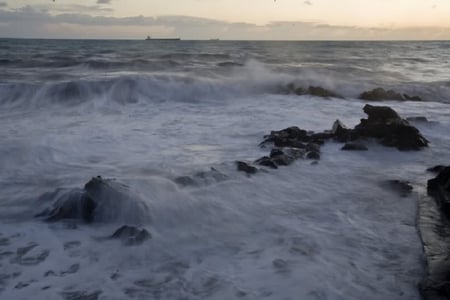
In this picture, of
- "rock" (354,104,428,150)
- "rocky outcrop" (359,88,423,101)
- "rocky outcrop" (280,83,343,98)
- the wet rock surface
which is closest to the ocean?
the wet rock surface

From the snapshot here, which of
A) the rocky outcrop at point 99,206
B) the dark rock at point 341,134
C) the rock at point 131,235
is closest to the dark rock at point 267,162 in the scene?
the dark rock at point 341,134

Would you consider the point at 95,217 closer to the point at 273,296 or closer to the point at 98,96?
the point at 273,296

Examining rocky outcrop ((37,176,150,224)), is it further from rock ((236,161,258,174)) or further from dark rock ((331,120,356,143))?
dark rock ((331,120,356,143))

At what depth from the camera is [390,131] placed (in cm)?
957

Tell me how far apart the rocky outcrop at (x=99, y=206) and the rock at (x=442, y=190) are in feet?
12.1

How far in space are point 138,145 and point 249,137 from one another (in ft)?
8.57

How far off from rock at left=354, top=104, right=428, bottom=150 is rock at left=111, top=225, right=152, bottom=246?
20.0 feet

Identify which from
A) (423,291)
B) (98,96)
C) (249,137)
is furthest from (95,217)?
(98,96)

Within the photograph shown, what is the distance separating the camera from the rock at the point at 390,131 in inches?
365

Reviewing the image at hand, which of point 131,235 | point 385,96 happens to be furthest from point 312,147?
point 385,96

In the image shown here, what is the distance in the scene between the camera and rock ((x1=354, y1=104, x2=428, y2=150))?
9.27 meters

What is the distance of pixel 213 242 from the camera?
5.07 metres

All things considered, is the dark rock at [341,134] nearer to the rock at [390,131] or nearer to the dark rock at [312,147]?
the rock at [390,131]

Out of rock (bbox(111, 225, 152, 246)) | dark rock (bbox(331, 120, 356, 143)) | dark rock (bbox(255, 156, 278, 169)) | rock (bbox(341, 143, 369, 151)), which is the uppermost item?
dark rock (bbox(331, 120, 356, 143))
